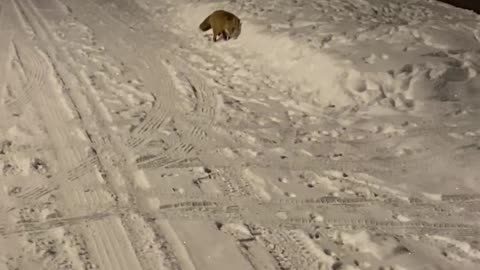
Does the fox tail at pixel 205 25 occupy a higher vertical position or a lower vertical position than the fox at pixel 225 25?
lower

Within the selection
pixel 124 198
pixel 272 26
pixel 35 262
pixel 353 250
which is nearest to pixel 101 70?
pixel 272 26

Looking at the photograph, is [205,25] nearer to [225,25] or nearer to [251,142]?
[225,25]

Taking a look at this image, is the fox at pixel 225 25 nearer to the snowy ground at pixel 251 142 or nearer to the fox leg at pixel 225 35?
the fox leg at pixel 225 35

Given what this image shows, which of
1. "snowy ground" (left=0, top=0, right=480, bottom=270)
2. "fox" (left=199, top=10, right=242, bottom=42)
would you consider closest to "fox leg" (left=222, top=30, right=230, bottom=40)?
"fox" (left=199, top=10, right=242, bottom=42)

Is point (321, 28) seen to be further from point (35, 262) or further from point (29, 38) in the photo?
point (35, 262)

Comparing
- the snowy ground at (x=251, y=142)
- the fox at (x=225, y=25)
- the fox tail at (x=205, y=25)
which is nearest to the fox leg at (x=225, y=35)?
the fox at (x=225, y=25)

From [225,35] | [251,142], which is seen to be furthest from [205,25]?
[251,142]

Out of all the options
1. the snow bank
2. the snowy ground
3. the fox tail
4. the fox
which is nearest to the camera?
the snowy ground

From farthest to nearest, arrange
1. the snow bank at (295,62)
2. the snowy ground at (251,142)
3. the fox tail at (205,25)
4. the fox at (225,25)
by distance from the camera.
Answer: the fox tail at (205,25) → the fox at (225,25) → the snow bank at (295,62) → the snowy ground at (251,142)

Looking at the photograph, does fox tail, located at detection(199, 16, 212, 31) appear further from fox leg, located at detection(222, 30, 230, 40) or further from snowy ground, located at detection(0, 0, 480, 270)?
fox leg, located at detection(222, 30, 230, 40)

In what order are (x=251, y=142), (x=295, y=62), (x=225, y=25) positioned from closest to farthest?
(x=251, y=142)
(x=295, y=62)
(x=225, y=25)
